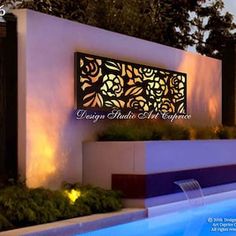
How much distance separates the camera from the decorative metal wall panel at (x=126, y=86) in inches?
427

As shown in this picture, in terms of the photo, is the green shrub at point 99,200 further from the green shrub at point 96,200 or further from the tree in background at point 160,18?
the tree in background at point 160,18

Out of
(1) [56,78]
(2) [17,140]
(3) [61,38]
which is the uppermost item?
(3) [61,38]

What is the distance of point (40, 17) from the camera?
10008 mm

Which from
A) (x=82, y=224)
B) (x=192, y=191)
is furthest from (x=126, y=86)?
(x=82, y=224)

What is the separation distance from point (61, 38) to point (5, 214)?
11.6 feet

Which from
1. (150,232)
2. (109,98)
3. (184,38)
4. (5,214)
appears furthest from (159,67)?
(184,38)

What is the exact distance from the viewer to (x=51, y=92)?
10172 mm

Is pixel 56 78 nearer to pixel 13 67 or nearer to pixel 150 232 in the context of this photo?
pixel 13 67

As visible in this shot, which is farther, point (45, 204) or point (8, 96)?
point (8, 96)

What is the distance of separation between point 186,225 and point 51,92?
302cm

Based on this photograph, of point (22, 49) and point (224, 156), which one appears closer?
point (22, 49)

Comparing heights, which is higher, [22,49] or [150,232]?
[22,49]

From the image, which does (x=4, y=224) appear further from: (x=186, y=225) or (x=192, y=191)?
(x=192, y=191)

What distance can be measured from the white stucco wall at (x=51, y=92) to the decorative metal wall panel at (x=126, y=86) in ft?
0.68
